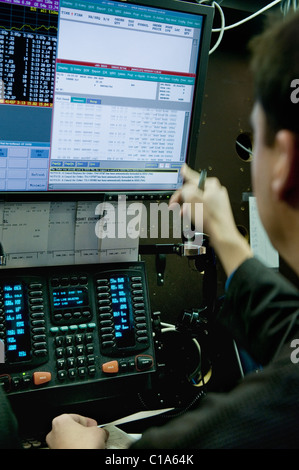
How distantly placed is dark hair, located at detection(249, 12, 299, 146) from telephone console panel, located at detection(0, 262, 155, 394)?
22.9 inches

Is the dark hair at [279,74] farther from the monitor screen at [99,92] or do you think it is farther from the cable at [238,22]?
the cable at [238,22]

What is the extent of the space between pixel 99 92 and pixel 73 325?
494 mm

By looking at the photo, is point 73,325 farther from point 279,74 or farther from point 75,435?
point 279,74

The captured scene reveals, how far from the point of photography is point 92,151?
3.45 feet

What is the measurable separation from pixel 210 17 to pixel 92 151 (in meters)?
0.39

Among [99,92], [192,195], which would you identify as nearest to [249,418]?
[192,195]

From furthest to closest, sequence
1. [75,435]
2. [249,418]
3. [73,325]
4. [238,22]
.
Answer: [238,22], [73,325], [75,435], [249,418]

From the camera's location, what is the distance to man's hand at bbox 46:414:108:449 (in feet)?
2.97

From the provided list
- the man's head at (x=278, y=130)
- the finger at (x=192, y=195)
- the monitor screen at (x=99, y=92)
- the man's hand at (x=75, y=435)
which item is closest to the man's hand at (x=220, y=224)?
the finger at (x=192, y=195)

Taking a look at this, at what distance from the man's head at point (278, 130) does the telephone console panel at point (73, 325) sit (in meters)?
0.50

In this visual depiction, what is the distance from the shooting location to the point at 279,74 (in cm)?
59
